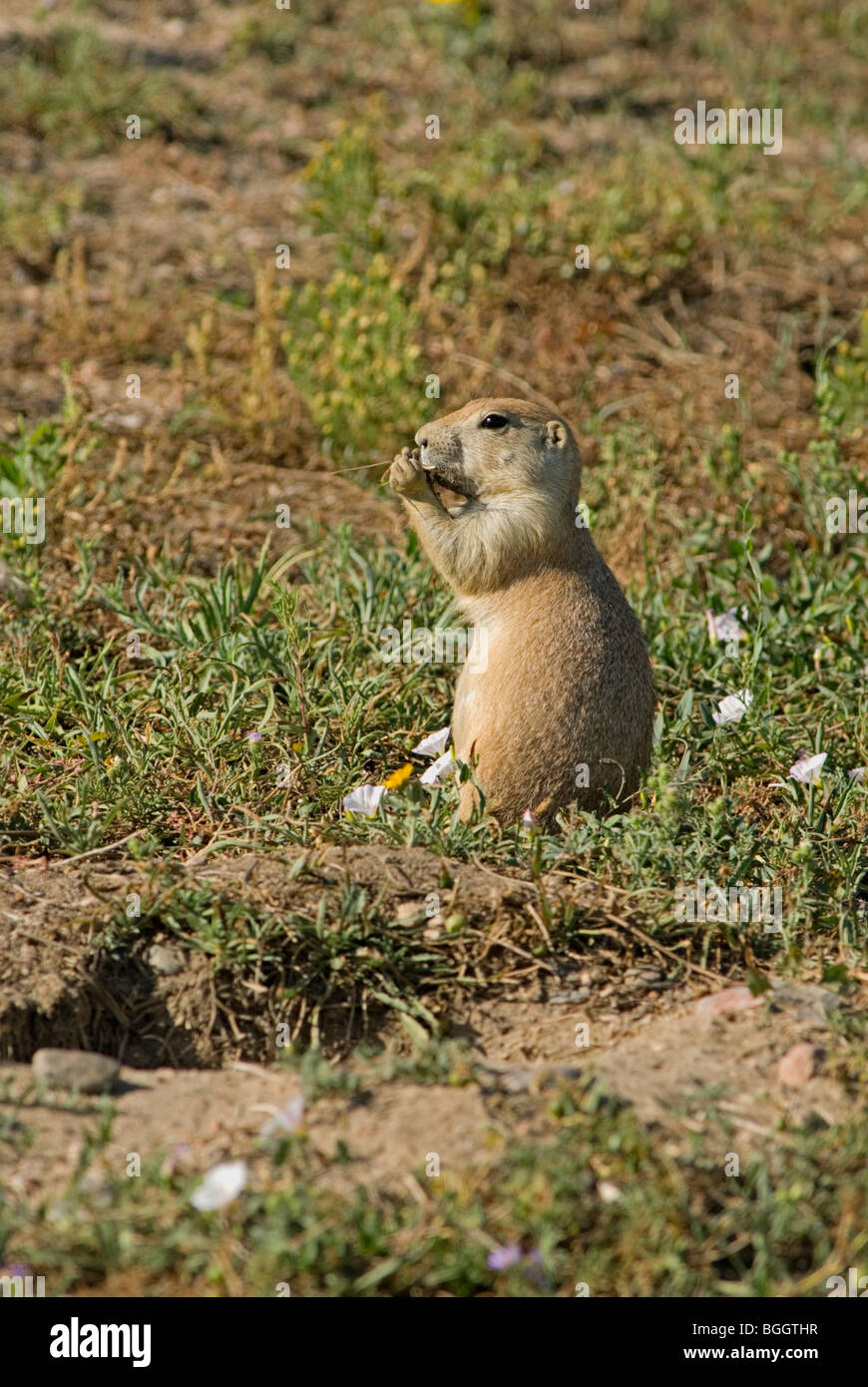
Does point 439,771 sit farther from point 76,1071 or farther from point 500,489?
point 76,1071

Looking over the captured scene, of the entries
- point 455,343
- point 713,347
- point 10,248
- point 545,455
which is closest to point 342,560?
point 545,455

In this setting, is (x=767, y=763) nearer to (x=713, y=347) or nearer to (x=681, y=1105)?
(x=681, y=1105)

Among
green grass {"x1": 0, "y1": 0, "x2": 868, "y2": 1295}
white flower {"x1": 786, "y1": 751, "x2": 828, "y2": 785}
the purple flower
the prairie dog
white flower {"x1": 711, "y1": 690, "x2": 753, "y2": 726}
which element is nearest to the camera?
the purple flower

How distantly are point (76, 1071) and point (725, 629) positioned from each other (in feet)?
10.1

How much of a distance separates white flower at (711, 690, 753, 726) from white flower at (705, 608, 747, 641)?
0.44m

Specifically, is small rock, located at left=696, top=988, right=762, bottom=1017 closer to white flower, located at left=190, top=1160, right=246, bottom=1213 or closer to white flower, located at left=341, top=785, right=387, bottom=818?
white flower, located at left=341, top=785, right=387, bottom=818

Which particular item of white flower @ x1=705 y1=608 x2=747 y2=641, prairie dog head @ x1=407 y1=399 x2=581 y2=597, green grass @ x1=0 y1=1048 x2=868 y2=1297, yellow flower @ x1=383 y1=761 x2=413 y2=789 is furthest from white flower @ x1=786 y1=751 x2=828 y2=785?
green grass @ x1=0 y1=1048 x2=868 y2=1297

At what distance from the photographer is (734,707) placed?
5094mm

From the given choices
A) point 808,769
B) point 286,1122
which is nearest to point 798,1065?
point 286,1122

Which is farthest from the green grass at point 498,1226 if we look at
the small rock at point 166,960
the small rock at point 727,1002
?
the small rock at point 166,960

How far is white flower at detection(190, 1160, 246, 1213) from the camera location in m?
2.92

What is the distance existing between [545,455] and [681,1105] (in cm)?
228

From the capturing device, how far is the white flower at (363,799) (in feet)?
14.4

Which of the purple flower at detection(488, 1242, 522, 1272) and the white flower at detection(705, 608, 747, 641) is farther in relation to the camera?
the white flower at detection(705, 608, 747, 641)
